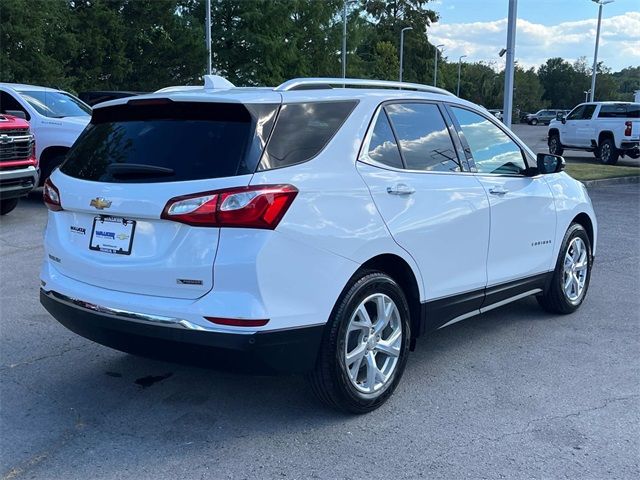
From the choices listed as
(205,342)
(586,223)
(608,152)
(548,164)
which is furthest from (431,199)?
(608,152)

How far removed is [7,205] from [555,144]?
19.6 m

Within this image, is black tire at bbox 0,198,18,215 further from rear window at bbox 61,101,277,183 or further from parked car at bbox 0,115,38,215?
rear window at bbox 61,101,277,183

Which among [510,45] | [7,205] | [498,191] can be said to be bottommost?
[7,205]

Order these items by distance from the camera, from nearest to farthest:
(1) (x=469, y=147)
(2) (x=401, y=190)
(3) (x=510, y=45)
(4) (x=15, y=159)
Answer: (2) (x=401, y=190), (1) (x=469, y=147), (4) (x=15, y=159), (3) (x=510, y=45)

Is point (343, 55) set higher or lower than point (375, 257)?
higher

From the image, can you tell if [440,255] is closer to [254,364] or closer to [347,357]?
[347,357]

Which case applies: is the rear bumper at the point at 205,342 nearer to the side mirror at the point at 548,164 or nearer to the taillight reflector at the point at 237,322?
the taillight reflector at the point at 237,322

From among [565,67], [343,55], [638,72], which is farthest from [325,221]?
[638,72]

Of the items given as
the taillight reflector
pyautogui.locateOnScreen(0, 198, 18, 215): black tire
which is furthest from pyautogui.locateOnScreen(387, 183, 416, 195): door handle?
pyautogui.locateOnScreen(0, 198, 18, 215): black tire

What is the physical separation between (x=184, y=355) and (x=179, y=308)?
25 cm

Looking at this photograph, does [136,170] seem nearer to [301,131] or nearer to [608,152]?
[301,131]

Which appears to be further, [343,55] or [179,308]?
[343,55]

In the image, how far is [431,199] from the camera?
4.12 m

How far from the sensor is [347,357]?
3650mm
